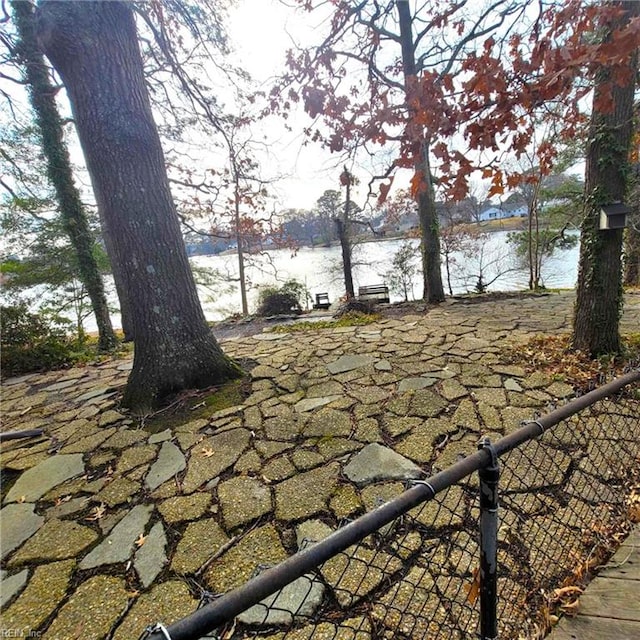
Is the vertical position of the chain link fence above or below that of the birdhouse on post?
below

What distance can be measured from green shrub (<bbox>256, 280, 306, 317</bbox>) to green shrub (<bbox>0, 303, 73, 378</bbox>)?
15.2 ft

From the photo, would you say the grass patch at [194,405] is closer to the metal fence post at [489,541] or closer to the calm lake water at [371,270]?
the metal fence post at [489,541]

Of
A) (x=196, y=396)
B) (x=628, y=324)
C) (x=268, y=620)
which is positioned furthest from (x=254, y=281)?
(x=268, y=620)

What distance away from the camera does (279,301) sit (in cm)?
877

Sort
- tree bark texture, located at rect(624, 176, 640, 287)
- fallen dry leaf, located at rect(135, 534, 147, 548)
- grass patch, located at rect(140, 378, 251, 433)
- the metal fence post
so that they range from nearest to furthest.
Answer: the metal fence post < fallen dry leaf, located at rect(135, 534, 147, 548) < grass patch, located at rect(140, 378, 251, 433) < tree bark texture, located at rect(624, 176, 640, 287)

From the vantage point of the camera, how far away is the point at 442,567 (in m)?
1.30

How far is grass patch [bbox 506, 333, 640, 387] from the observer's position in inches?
108

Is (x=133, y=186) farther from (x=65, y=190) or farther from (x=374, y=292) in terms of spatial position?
(x=374, y=292)

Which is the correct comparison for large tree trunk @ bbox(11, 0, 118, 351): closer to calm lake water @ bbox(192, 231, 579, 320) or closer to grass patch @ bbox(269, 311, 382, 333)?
grass patch @ bbox(269, 311, 382, 333)

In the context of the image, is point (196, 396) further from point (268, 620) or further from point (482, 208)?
point (482, 208)

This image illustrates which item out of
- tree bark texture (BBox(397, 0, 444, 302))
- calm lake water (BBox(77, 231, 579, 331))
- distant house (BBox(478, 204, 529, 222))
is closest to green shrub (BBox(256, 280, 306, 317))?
calm lake water (BBox(77, 231, 579, 331))

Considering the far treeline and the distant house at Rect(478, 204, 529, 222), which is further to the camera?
the distant house at Rect(478, 204, 529, 222)

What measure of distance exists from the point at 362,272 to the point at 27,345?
34.6ft

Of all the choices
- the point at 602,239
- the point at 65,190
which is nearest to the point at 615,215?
the point at 602,239
